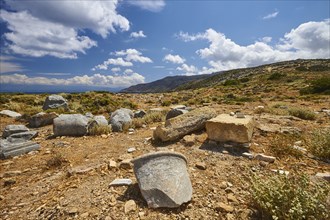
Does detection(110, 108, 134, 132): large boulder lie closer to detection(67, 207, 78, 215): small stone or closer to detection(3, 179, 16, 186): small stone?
detection(3, 179, 16, 186): small stone

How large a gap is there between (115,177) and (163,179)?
1.44 meters

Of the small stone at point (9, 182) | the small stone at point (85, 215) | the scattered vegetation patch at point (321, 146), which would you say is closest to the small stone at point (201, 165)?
the small stone at point (85, 215)

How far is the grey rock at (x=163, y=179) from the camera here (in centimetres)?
336

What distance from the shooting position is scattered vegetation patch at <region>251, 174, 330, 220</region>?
2812 millimetres

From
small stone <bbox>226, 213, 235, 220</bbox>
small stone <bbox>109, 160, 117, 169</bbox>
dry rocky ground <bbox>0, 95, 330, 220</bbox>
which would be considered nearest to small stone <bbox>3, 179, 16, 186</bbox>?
dry rocky ground <bbox>0, 95, 330, 220</bbox>

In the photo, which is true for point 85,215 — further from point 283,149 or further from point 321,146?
point 321,146

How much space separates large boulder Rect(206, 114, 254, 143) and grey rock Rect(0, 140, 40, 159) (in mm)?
5336

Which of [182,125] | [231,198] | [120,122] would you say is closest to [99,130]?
[120,122]

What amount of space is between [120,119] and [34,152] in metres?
3.11

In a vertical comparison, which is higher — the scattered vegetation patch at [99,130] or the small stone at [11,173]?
the scattered vegetation patch at [99,130]

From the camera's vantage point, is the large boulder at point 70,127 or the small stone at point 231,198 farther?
the large boulder at point 70,127

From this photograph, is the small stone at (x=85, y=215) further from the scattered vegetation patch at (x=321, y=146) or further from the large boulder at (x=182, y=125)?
the scattered vegetation patch at (x=321, y=146)

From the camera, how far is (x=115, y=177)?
14.8 ft

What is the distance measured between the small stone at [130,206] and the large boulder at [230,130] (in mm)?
3043
